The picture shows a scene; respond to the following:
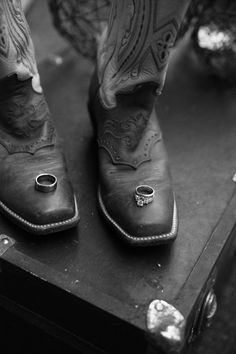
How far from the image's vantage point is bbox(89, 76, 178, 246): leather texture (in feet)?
2.54

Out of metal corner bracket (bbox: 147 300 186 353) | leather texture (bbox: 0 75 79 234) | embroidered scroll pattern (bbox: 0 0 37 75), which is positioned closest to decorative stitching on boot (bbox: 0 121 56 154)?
leather texture (bbox: 0 75 79 234)

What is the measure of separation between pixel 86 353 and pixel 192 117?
512 mm

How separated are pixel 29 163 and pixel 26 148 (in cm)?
3

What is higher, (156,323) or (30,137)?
(30,137)

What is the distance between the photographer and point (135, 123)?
33.0 inches

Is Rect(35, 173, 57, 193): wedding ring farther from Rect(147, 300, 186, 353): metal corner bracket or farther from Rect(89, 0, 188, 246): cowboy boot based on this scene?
Rect(147, 300, 186, 353): metal corner bracket

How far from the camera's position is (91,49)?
112 cm

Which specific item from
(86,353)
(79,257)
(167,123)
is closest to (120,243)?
(79,257)

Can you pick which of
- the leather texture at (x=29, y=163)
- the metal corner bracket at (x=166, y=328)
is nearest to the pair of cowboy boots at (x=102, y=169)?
the leather texture at (x=29, y=163)

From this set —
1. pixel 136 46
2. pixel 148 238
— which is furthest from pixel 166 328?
pixel 136 46

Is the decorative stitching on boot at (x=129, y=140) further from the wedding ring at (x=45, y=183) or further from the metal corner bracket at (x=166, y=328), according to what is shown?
the metal corner bracket at (x=166, y=328)

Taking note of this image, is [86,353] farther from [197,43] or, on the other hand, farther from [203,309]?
[197,43]

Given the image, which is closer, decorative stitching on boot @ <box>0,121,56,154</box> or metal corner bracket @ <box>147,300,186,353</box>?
metal corner bracket @ <box>147,300,186,353</box>

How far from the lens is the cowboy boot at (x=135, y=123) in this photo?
30.3 inches
